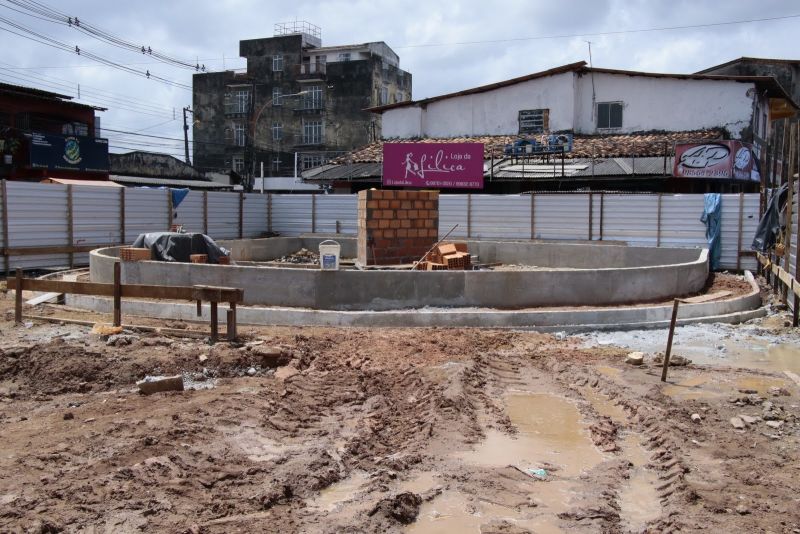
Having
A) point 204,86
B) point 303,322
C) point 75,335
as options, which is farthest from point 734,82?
point 204,86

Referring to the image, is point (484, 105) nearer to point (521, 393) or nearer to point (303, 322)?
point (303, 322)

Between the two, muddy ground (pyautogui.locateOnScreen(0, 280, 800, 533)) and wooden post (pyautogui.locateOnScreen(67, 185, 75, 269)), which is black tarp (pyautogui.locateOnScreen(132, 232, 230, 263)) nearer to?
muddy ground (pyautogui.locateOnScreen(0, 280, 800, 533))

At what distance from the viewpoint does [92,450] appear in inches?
217

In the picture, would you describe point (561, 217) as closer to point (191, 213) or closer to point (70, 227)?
point (191, 213)

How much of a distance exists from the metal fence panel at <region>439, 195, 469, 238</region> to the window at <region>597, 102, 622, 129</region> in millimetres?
10336

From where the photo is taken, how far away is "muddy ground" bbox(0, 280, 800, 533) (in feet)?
14.9

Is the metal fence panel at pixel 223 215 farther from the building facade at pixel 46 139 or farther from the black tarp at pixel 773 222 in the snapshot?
the black tarp at pixel 773 222

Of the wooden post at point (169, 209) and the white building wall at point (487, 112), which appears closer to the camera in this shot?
the wooden post at point (169, 209)

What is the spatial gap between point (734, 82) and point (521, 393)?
2439cm

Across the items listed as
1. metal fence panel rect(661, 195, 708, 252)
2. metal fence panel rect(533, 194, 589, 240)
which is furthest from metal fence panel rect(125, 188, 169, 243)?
metal fence panel rect(661, 195, 708, 252)

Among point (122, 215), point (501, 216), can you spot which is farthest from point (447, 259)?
point (122, 215)

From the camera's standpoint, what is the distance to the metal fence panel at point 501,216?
918 inches

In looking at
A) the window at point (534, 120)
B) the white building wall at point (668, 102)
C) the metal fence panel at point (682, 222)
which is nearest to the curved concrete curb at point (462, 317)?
the metal fence panel at point (682, 222)

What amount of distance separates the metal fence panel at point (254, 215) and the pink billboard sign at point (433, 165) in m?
4.70
